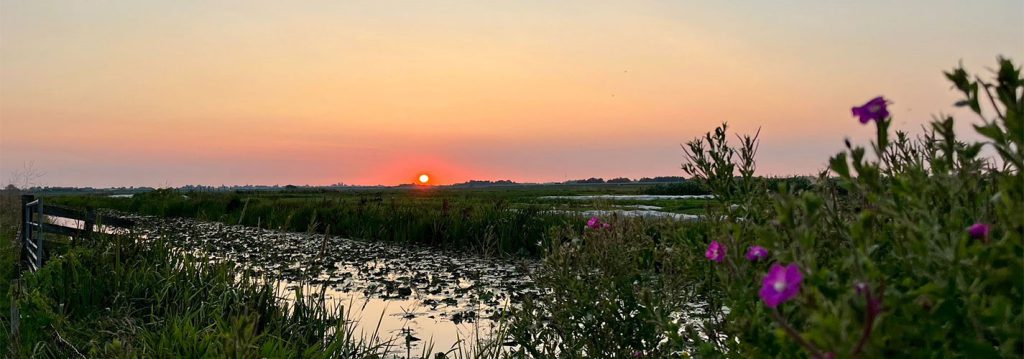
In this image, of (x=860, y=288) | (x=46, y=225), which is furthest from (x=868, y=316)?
(x=46, y=225)

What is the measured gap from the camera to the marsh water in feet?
21.2

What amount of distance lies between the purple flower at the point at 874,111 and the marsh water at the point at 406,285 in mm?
3525

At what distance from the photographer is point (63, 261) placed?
7449mm

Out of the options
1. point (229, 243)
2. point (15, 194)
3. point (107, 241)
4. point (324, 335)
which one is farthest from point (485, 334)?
point (15, 194)

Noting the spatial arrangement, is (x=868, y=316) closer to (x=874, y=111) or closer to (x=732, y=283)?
(x=874, y=111)

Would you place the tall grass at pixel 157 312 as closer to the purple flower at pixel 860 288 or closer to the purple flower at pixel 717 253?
the purple flower at pixel 717 253

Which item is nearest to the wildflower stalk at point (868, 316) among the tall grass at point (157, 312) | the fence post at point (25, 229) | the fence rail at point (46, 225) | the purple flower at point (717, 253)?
the purple flower at point (717, 253)

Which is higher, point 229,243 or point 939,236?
point 939,236

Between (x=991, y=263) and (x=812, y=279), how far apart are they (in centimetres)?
48

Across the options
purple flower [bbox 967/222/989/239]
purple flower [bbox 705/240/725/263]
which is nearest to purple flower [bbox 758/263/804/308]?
purple flower [bbox 967/222/989/239]

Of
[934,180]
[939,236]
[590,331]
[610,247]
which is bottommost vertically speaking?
[590,331]

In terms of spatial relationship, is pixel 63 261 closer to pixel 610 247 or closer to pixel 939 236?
pixel 610 247

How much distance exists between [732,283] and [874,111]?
92 cm

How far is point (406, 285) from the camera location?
927 centimetres
